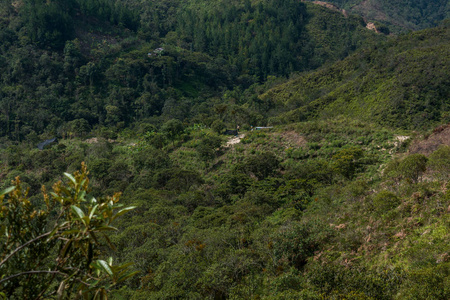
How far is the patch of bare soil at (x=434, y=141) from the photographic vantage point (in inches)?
754

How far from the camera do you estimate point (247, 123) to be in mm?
47875

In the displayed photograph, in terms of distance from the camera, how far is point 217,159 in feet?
120

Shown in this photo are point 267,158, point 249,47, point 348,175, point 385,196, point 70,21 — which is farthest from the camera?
point 249,47

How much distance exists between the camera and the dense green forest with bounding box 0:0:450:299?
602cm

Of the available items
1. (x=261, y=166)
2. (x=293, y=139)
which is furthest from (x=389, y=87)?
(x=261, y=166)

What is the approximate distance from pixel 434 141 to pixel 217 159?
21.9m

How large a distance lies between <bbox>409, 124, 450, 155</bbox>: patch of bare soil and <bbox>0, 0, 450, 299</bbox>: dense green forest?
0.67 feet

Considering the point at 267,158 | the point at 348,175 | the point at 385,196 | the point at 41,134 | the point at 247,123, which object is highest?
the point at 385,196

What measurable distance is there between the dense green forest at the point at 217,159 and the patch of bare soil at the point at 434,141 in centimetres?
20

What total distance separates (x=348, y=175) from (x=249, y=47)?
298ft

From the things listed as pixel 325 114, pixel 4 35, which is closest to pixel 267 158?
pixel 325 114

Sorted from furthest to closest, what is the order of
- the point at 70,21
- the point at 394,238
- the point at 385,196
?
the point at 70,21, the point at 385,196, the point at 394,238

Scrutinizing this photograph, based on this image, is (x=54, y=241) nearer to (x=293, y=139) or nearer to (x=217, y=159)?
(x=293, y=139)

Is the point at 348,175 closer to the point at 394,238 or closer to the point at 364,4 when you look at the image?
the point at 394,238
